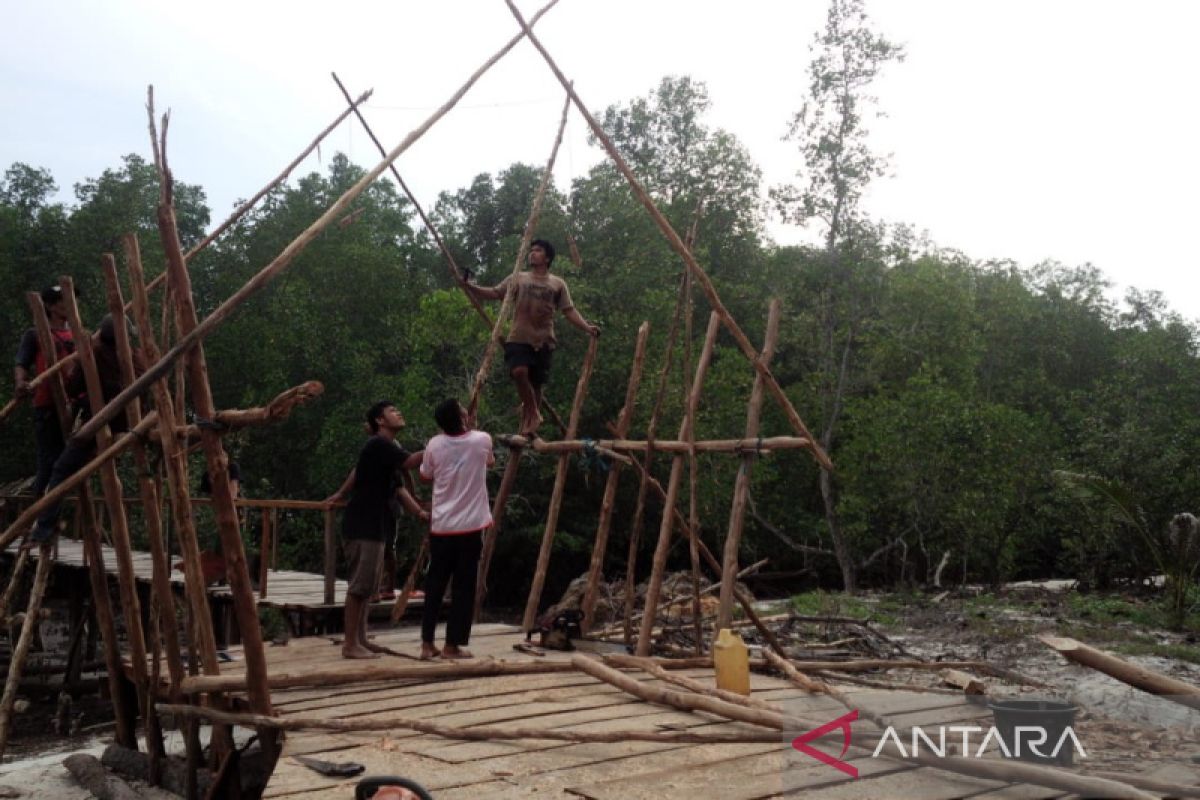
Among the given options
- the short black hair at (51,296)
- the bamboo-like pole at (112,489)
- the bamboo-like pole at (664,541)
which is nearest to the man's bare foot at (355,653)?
the bamboo-like pole at (112,489)

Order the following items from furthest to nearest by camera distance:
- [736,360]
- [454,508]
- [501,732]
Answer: [736,360] < [454,508] < [501,732]

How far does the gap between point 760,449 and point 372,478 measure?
2.15m

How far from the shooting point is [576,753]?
4.02 metres

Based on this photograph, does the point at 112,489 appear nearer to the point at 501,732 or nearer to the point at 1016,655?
the point at 501,732

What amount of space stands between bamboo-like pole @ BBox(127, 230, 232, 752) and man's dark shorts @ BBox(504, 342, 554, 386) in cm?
310

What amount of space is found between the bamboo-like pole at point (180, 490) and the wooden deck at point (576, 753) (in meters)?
0.46

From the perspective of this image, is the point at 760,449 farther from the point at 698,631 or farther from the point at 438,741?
the point at 438,741

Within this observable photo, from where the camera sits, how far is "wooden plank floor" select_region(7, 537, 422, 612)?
8602 millimetres

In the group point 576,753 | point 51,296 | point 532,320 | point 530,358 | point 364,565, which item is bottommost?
point 576,753

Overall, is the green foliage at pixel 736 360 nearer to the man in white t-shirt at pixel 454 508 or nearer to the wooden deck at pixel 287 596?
the wooden deck at pixel 287 596

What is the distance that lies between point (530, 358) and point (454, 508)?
190cm

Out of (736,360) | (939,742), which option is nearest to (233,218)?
(939,742)

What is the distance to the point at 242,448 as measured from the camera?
71.8 feet

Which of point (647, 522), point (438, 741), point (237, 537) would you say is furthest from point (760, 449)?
point (647, 522)
